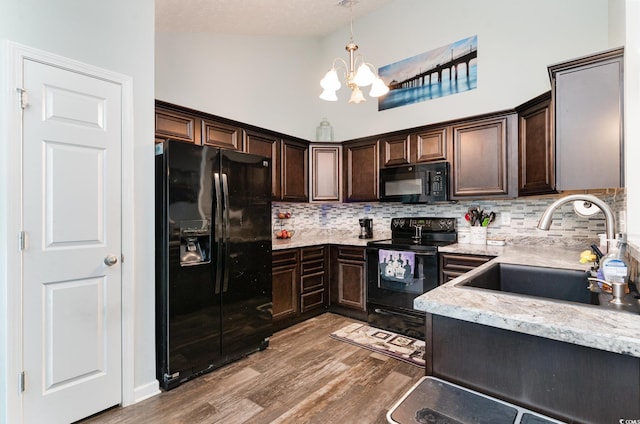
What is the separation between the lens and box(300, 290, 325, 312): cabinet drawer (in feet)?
11.6

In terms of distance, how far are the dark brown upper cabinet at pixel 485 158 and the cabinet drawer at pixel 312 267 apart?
5.51 ft

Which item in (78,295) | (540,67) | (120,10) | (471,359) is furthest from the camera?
(540,67)

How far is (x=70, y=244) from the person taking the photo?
1831mm

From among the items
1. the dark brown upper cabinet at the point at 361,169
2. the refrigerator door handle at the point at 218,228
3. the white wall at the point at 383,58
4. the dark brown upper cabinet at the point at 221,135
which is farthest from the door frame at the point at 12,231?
the dark brown upper cabinet at the point at 361,169

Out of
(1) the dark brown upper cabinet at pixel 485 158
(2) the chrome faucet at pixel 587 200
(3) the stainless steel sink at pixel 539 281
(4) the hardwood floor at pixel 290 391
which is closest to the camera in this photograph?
(2) the chrome faucet at pixel 587 200

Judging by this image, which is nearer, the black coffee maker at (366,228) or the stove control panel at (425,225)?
the stove control panel at (425,225)

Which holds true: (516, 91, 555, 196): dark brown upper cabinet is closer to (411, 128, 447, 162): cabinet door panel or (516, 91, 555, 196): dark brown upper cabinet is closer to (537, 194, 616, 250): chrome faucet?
(411, 128, 447, 162): cabinet door panel

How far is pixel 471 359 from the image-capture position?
96cm

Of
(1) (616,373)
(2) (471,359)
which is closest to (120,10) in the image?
(2) (471,359)

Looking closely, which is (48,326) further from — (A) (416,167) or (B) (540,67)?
(B) (540,67)

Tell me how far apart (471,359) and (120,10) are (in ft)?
9.00

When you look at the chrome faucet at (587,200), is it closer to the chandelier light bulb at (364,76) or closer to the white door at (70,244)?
the chandelier light bulb at (364,76)

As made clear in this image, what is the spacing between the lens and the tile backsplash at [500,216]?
276cm

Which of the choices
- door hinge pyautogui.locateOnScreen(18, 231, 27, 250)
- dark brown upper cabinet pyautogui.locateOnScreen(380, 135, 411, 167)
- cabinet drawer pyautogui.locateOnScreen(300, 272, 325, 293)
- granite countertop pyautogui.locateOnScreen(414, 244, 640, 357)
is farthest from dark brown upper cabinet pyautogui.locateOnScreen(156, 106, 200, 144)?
granite countertop pyautogui.locateOnScreen(414, 244, 640, 357)
